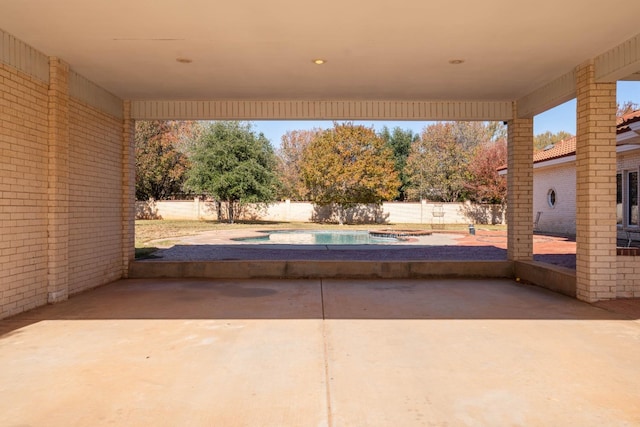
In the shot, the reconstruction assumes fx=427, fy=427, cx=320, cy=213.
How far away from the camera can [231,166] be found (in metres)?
26.1

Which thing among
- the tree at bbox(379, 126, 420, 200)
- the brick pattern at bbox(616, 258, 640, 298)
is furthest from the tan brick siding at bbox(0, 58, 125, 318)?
the tree at bbox(379, 126, 420, 200)

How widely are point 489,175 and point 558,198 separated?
10.9 meters

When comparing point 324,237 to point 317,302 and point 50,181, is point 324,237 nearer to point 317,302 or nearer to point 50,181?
point 317,302

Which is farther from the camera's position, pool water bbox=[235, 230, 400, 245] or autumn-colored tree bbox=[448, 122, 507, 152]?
autumn-colored tree bbox=[448, 122, 507, 152]

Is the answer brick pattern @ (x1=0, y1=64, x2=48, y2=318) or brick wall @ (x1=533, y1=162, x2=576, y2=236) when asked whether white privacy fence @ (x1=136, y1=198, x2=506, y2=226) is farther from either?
brick pattern @ (x1=0, y1=64, x2=48, y2=318)

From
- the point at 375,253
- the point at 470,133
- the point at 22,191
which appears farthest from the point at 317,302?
the point at 470,133

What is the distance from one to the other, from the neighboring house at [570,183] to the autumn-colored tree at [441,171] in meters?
12.1

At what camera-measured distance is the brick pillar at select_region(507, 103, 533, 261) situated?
8406mm
